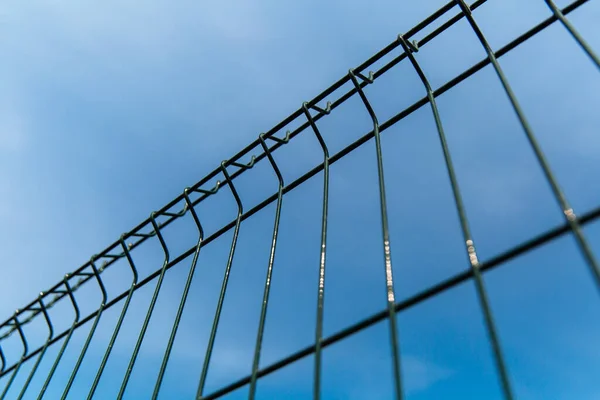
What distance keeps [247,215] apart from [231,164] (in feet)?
1.22

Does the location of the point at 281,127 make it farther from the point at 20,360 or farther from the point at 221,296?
the point at 20,360

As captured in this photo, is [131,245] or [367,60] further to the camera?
[131,245]

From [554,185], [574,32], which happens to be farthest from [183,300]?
[574,32]

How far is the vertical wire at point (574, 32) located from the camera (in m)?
1.19

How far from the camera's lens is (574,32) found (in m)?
1.32

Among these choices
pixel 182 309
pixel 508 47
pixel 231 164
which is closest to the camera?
pixel 508 47

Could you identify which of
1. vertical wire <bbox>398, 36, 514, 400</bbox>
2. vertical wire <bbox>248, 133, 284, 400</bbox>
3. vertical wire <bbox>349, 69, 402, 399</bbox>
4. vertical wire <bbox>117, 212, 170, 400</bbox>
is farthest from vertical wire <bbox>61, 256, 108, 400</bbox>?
vertical wire <bbox>398, 36, 514, 400</bbox>

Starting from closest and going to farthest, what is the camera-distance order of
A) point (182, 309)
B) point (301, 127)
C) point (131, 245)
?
point (182, 309) < point (301, 127) < point (131, 245)

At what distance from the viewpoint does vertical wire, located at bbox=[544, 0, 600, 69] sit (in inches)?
46.8

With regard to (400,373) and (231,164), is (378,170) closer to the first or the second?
(400,373)

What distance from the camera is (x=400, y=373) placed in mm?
1136

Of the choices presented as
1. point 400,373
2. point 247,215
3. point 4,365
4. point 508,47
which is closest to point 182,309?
point 247,215

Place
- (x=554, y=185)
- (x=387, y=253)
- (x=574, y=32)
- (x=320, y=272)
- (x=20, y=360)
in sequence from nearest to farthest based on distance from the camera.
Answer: (x=554, y=185) < (x=574, y=32) < (x=387, y=253) < (x=320, y=272) < (x=20, y=360)

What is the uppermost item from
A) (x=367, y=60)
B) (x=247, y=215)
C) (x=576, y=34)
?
(x=367, y=60)
